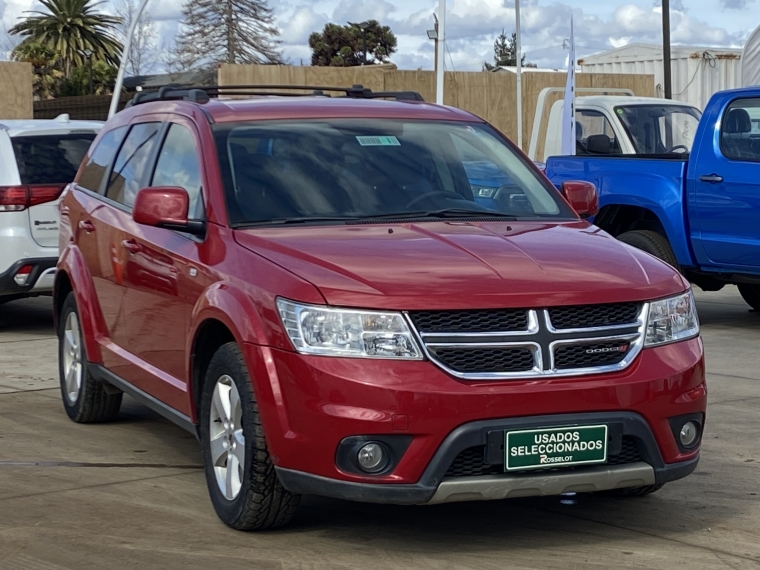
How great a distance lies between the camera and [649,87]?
29.6 metres

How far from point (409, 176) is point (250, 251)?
42.5 inches

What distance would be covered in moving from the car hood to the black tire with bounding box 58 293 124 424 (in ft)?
7.27

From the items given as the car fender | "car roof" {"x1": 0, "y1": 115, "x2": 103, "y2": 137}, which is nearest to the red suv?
the car fender

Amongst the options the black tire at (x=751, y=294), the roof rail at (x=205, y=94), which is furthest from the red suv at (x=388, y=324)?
the black tire at (x=751, y=294)

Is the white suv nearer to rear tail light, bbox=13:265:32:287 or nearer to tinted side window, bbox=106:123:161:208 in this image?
rear tail light, bbox=13:265:32:287

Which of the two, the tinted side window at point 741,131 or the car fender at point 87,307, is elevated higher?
the tinted side window at point 741,131

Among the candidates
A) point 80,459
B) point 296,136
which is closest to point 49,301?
point 80,459

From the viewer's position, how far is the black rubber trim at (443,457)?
4480 mm

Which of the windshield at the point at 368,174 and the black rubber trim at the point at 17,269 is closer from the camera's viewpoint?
the windshield at the point at 368,174

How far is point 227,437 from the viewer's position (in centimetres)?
510

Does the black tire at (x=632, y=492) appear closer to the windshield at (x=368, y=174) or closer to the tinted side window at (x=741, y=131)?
the windshield at (x=368, y=174)

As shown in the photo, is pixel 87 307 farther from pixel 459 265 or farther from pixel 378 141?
pixel 459 265

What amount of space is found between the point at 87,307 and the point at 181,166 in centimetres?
130

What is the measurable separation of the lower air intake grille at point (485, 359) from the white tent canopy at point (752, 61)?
14221 millimetres
